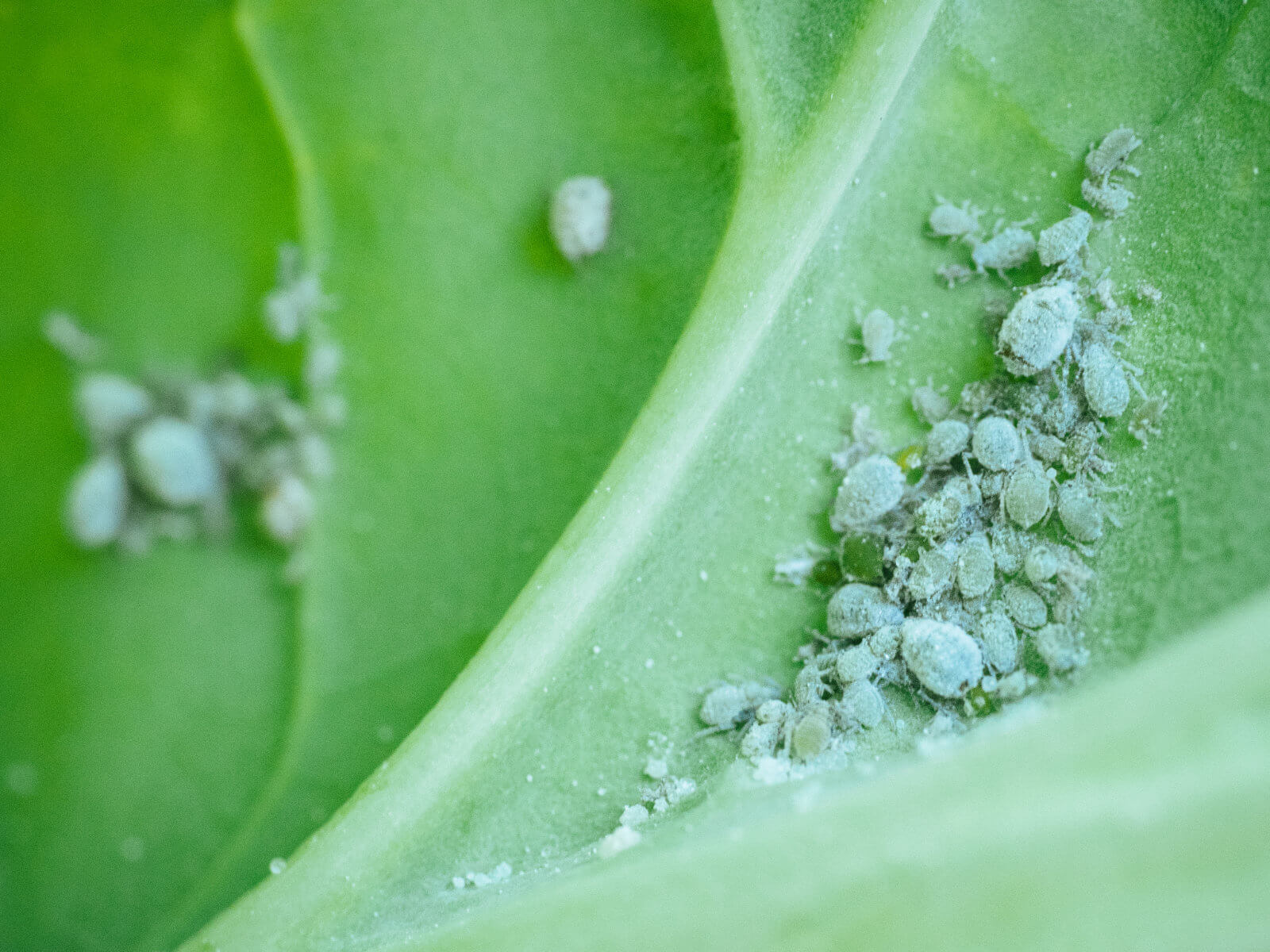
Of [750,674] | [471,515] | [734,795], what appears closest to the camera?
[734,795]

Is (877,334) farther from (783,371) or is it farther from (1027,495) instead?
(1027,495)

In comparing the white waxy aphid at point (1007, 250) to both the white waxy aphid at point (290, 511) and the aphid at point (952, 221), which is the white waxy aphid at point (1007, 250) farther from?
the white waxy aphid at point (290, 511)

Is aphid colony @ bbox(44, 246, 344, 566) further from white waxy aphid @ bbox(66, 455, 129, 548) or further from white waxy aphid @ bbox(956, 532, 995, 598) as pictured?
white waxy aphid @ bbox(956, 532, 995, 598)

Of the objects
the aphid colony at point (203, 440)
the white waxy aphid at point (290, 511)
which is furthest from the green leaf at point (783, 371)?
the aphid colony at point (203, 440)

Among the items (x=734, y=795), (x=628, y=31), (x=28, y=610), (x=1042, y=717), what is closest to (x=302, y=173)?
(x=628, y=31)

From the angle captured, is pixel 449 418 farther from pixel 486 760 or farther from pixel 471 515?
pixel 486 760

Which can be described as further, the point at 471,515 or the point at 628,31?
the point at 471,515
